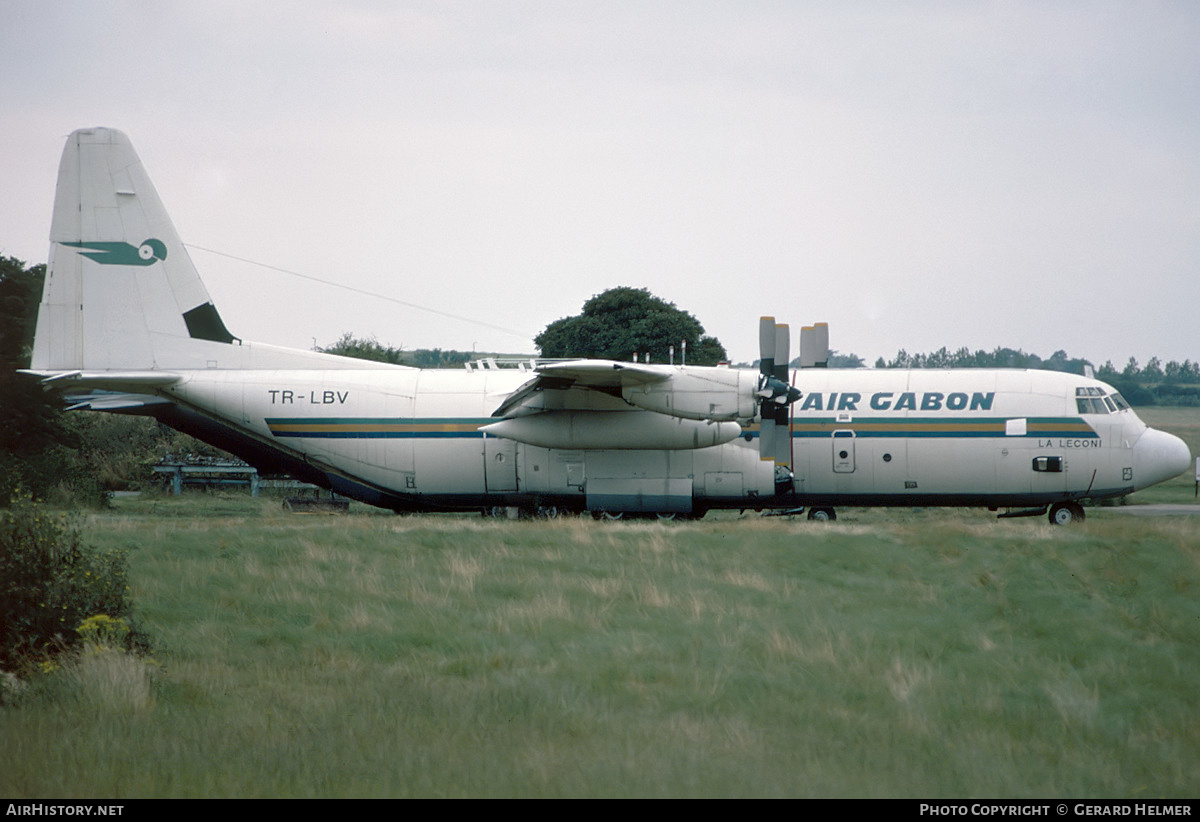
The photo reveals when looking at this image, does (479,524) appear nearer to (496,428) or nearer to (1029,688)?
(496,428)

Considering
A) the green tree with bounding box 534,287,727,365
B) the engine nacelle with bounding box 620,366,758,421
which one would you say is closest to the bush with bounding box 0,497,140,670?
the engine nacelle with bounding box 620,366,758,421

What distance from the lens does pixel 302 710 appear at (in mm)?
9930

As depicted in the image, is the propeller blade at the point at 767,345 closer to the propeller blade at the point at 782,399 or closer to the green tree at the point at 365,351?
the propeller blade at the point at 782,399

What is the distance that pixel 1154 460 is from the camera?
2308cm

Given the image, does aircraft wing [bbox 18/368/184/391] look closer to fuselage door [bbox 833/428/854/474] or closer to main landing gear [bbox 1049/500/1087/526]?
fuselage door [bbox 833/428/854/474]

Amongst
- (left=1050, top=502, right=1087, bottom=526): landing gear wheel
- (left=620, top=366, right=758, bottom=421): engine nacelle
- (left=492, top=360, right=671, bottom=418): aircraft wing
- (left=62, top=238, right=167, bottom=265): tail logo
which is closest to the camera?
(left=492, top=360, right=671, bottom=418): aircraft wing

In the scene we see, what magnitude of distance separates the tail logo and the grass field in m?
7.88

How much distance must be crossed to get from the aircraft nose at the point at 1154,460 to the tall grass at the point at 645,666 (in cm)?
359

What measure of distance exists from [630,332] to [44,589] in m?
39.1

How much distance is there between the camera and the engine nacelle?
21266 millimetres

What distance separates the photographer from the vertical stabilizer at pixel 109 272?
23.7 meters
